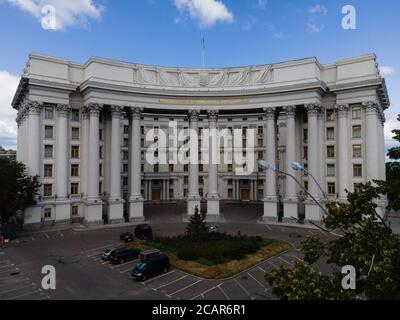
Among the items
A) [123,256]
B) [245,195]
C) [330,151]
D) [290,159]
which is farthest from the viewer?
[245,195]

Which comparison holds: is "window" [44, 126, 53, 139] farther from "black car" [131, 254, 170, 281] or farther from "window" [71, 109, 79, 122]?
"black car" [131, 254, 170, 281]

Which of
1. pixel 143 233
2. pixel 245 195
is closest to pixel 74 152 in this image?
pixel 143 233

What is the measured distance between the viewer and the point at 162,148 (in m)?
79.9

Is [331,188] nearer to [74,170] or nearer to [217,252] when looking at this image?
[217,252]

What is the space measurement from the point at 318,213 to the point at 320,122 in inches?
655

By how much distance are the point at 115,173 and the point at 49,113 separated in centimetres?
1537

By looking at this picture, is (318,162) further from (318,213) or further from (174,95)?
(174,95)

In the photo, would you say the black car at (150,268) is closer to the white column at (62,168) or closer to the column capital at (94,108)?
the white column at (62,168)

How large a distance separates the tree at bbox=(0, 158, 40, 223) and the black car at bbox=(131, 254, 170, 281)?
80.3ft

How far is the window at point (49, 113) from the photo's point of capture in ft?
167

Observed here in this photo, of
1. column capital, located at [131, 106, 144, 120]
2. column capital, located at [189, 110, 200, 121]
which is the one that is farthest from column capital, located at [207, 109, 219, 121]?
column capital, located at [131, 106, 144, 120]

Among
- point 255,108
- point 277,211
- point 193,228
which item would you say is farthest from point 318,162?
point 193,228

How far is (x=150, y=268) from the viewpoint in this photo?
1077 inches

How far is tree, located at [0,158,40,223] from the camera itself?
40.5m
